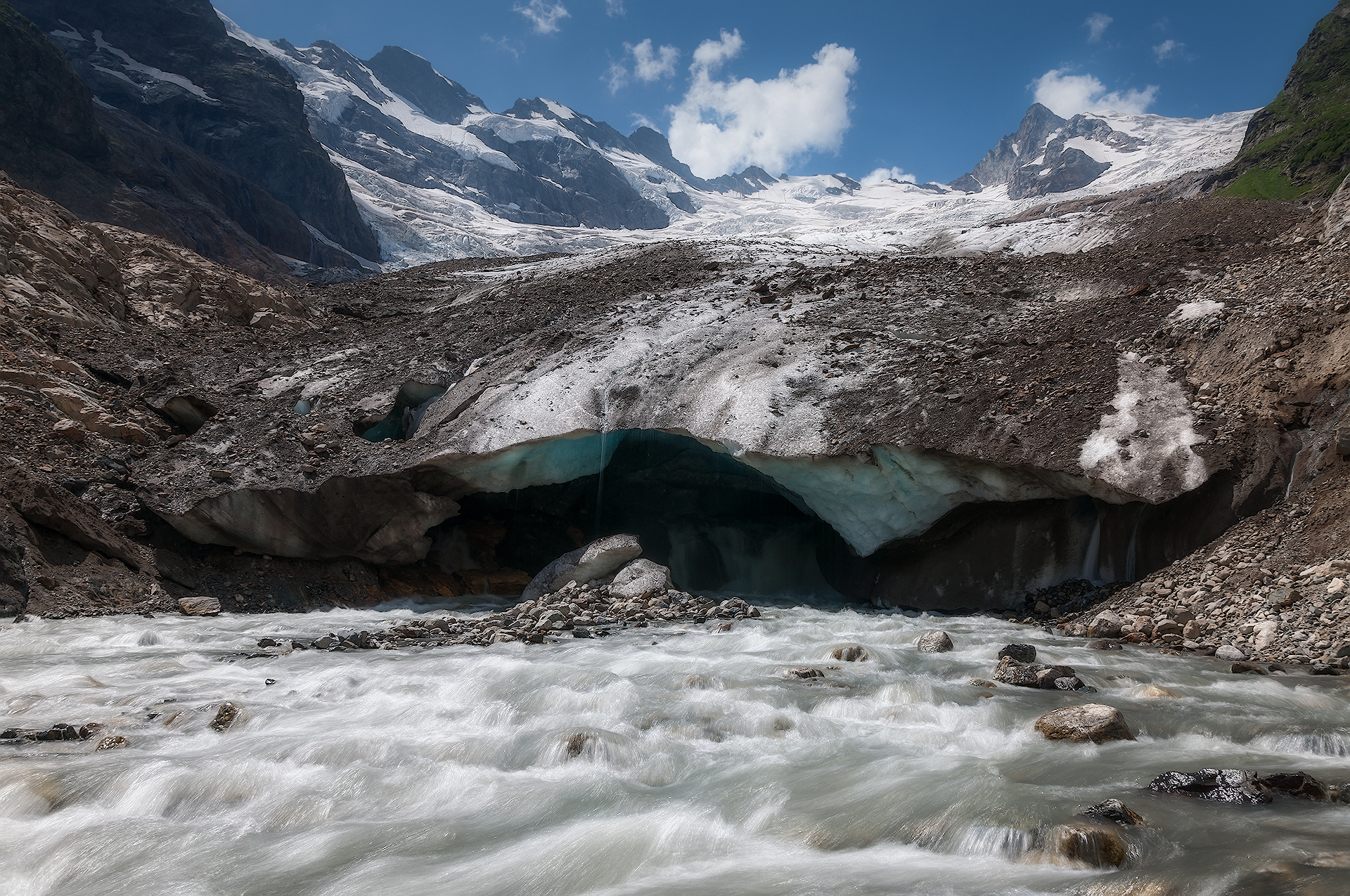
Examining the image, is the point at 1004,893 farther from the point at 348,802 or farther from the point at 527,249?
the point at 527,249

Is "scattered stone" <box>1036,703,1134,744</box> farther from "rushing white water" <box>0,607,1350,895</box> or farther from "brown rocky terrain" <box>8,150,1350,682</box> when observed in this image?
"brown rocky terrain" <box>8,150,1350,682</box>

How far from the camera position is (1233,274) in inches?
435

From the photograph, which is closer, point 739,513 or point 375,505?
point 375,505

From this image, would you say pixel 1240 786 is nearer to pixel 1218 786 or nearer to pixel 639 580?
pixel 1218 786

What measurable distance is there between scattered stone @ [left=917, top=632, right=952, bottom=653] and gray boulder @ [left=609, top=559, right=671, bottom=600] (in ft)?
13.9

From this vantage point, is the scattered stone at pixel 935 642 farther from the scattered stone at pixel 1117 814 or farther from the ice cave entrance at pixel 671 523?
the ice cave entrance at pixel 671 523

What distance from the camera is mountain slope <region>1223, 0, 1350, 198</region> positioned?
30141 mm

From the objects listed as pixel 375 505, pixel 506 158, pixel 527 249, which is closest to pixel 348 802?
pixel 375 505

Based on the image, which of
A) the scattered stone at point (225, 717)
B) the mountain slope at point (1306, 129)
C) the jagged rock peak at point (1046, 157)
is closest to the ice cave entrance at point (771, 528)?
the scattered stone at point (225, 717)

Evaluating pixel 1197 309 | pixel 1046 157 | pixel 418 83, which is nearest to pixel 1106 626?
pixel 1197 309

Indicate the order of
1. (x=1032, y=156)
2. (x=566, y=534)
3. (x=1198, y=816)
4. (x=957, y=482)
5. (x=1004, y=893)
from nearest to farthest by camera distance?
(x=1004, y=893), (x=1198, y=816), (x=957, y=482), (x=566, y=534), (x=1032, y=156)

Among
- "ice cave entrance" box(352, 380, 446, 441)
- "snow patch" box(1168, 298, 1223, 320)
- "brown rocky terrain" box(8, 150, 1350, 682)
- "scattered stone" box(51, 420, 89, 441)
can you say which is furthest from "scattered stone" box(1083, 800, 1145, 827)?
"scattered stone" box(51, 420, 89, 441)

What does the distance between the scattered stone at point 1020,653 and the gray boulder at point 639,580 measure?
5225 mm

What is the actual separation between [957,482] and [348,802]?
328 inches
